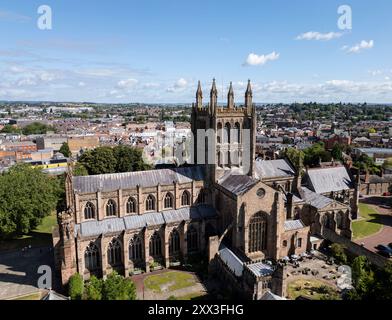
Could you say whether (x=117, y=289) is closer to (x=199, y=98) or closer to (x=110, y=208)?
(x=110, y=208)

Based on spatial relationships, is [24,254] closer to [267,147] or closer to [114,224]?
[114,224]

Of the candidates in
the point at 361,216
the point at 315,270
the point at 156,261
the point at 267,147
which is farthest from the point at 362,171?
the point at 156,261

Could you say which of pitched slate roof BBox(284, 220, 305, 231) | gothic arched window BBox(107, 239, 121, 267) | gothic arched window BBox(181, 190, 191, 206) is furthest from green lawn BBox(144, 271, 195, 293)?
pitched slate roof BBox(284, 220, 305, 231)

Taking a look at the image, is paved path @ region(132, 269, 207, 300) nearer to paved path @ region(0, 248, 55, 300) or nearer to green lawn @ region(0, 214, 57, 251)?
paved path @ region(0, 248, 55, 300)

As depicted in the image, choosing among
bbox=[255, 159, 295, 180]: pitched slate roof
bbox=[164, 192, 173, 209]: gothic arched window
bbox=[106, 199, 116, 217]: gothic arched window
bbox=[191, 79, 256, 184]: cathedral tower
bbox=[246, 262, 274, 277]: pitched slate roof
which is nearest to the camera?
bbox=[246, 262, 274, 277]: pitched slate roof

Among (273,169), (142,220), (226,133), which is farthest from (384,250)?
(142,220)
